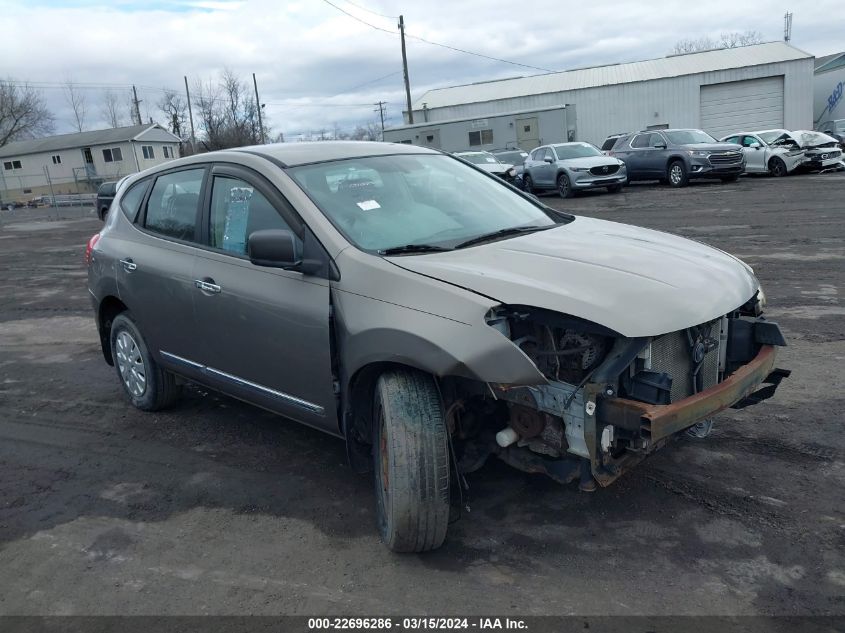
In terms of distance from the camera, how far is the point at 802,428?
446 centimetres

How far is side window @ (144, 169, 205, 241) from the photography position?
4664 millimetres

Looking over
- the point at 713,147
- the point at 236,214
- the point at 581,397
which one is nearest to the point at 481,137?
the point at 713,147

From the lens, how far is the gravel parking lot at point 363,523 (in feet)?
10.1

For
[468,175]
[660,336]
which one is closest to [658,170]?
[468,175]

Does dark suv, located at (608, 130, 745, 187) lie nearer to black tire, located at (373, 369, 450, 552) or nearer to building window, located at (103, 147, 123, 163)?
black tire, located at (373, 369, 450, 552)

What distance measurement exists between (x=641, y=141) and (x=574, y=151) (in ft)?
8.12

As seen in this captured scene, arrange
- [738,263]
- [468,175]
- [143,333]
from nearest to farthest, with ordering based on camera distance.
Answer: [738,263], [468,175], [143,333]

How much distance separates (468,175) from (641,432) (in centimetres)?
237

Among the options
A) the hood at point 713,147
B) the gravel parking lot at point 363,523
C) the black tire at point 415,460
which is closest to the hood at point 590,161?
the hood at point 713,147

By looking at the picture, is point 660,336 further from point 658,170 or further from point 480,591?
point 658,170

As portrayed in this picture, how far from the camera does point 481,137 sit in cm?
3556

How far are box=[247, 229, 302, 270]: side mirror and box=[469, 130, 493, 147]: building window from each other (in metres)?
33.0

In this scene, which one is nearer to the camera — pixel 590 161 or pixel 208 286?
pixel 208 286

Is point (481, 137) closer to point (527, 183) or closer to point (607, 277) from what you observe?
point (527, 183)
